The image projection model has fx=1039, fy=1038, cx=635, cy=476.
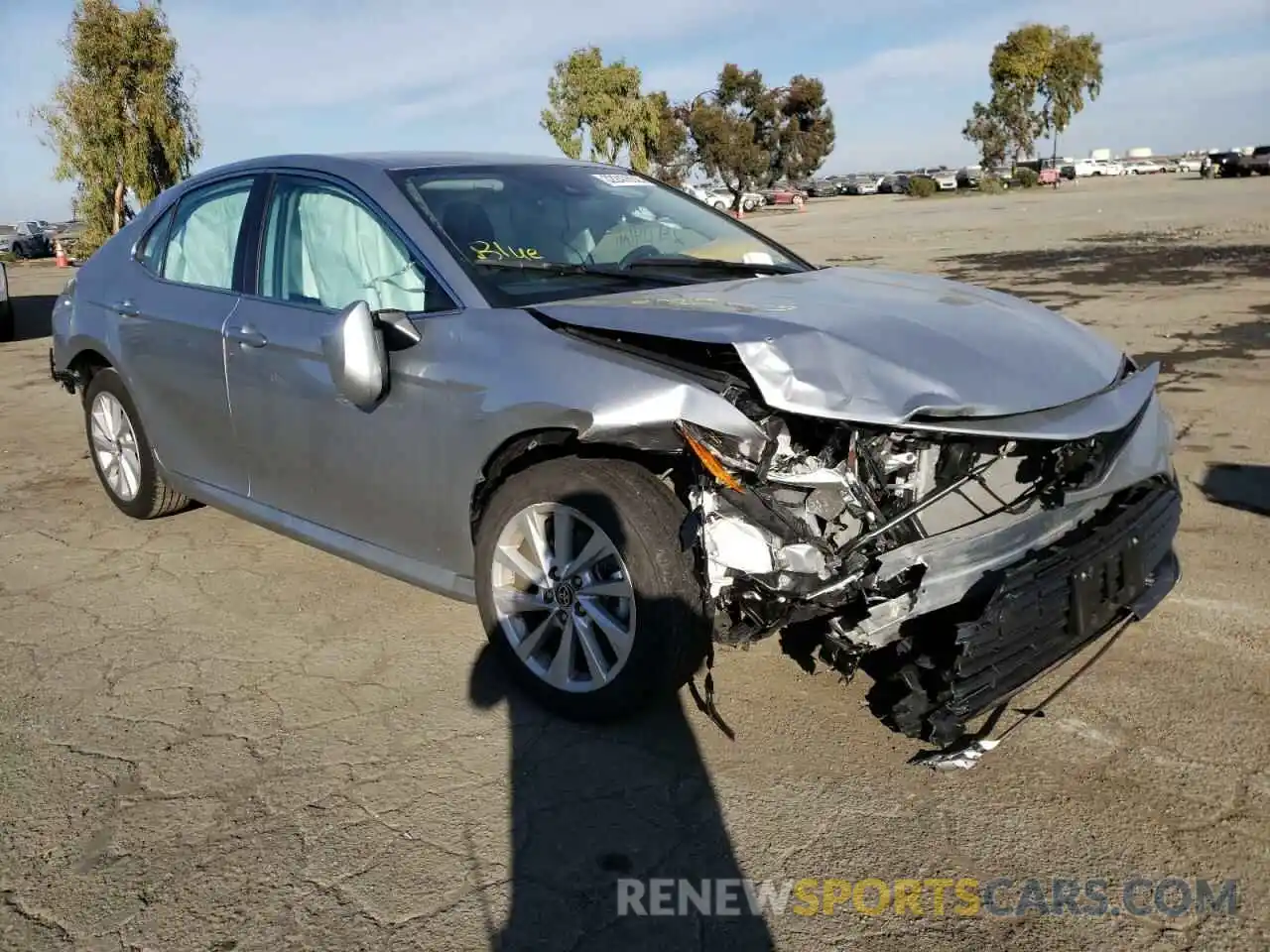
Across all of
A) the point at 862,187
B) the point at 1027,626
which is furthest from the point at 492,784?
the point at 862,187

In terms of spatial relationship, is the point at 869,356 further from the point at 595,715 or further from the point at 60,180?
the point at 60,180

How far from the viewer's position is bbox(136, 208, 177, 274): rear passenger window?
4.74 metres

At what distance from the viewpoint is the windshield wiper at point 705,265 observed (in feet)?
12.5

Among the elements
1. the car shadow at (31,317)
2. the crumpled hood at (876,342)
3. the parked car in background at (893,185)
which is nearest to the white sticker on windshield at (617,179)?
the crumpled hood at (876,342)

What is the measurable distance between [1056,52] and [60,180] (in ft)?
215

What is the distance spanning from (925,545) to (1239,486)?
3.29 metres

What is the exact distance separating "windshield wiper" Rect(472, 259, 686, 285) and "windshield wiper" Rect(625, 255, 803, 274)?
0.24 feet

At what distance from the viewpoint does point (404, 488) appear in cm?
342

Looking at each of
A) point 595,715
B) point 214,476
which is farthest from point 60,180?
point 595,715

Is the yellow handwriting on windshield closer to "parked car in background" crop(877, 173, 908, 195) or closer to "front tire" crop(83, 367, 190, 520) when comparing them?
"front tire" crop(83, 367, 190, 520)

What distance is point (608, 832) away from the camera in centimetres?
263

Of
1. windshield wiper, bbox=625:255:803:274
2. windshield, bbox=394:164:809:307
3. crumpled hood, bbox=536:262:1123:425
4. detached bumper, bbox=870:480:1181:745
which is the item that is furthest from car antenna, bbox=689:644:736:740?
windshield wiper, bbox=625:255:803:274

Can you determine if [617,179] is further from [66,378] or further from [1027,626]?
[66,378]

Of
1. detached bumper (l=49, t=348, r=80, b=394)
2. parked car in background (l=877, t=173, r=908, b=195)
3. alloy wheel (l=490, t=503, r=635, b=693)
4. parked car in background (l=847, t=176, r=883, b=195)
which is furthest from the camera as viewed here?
parked car in background (l=847, t=176, r=883, b=195)
